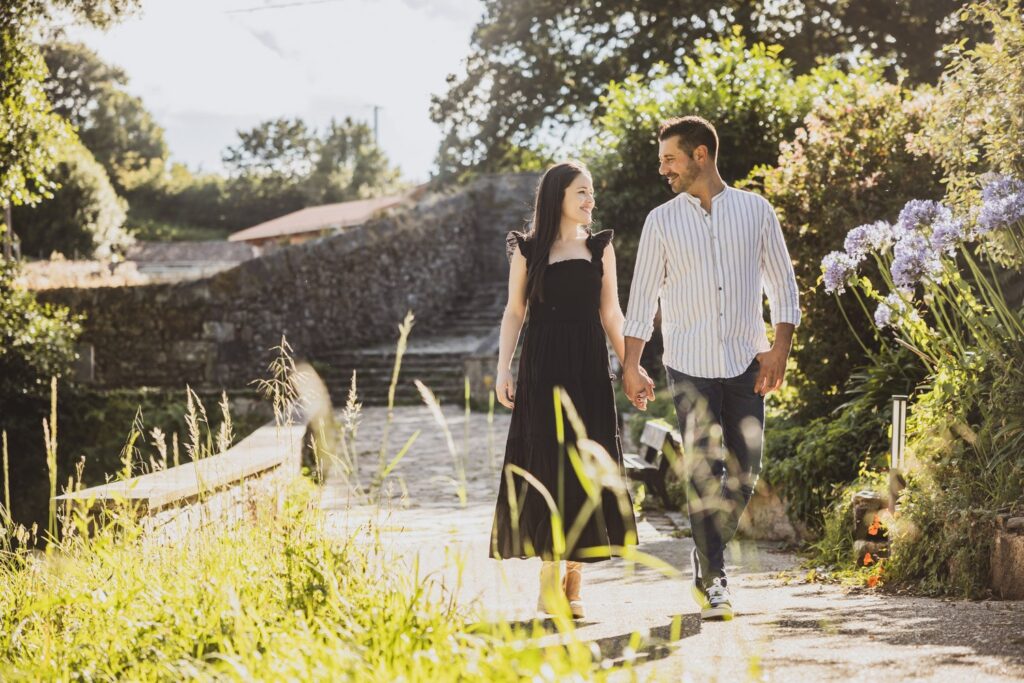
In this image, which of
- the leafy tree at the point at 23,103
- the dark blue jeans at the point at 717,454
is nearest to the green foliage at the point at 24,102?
the leafy tree at the point at 23,103


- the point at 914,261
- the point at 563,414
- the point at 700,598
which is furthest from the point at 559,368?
the point at 914,261

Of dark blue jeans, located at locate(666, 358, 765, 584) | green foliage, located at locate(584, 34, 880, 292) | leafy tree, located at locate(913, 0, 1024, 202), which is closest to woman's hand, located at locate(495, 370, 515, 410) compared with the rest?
dark blue jeans, located at locate(666, 358, 765, 584)

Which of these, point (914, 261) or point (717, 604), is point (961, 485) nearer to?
point (914, 261)

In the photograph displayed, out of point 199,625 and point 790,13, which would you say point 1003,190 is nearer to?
point 199,625

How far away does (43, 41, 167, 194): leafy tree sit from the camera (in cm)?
4872

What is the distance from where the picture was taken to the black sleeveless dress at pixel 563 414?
4406 mm

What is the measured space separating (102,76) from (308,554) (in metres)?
51.1

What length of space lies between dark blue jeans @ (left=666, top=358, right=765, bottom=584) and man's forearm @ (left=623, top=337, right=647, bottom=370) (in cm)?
18

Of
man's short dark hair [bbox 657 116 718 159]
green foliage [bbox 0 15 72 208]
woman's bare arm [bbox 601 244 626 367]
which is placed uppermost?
green foliage [bbox 0 15 72 208]

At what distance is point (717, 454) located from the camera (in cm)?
433

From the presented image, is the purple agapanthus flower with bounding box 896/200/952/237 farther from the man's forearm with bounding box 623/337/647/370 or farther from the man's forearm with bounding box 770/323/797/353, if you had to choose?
the man's forearm with bounding box 623/337/647/370

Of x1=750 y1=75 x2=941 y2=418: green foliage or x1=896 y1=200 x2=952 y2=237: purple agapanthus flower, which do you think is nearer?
x1=896 y1=200 x2=952 y2=237: purple agapanthus flower

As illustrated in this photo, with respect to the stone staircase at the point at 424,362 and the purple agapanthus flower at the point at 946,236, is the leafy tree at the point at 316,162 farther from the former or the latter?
→ the purple agapanthus flower at the point at 946,236

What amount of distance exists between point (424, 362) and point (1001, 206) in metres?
12.8
